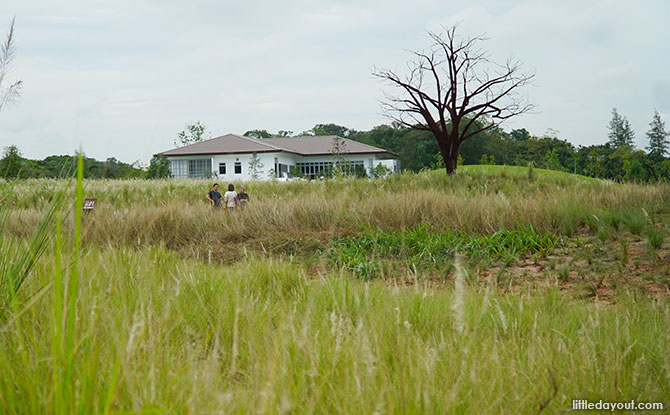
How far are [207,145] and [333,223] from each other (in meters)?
42.7

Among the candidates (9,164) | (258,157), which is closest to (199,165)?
(258,157)

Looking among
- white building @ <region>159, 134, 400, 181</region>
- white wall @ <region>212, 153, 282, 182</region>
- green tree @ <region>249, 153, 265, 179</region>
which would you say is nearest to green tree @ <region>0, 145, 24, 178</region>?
green tree @ <region>249, 153, 265, 179</region>

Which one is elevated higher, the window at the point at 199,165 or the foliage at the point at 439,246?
the window at the point at 199,165

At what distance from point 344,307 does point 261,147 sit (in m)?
45.5

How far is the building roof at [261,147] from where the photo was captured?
46.7 metres

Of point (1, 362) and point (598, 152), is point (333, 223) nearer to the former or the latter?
point (1, 362)

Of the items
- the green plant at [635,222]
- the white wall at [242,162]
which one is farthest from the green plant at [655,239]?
the white wall at [242,162]

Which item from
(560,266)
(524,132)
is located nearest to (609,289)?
(560,266)

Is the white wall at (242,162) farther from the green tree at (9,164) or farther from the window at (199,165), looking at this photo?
the green tree at (9,164)

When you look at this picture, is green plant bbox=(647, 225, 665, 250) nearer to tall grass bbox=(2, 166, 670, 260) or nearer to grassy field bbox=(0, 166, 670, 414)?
grassy field bbox=(0, 166, 670, 414)

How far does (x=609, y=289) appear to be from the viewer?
5289 millimetres

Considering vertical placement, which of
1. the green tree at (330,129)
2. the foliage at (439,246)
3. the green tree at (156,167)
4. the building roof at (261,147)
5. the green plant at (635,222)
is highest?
the green tree at (330,129)

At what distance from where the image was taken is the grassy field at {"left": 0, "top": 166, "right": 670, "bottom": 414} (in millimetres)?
1592

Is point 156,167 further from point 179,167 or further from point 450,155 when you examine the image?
point 179,167
